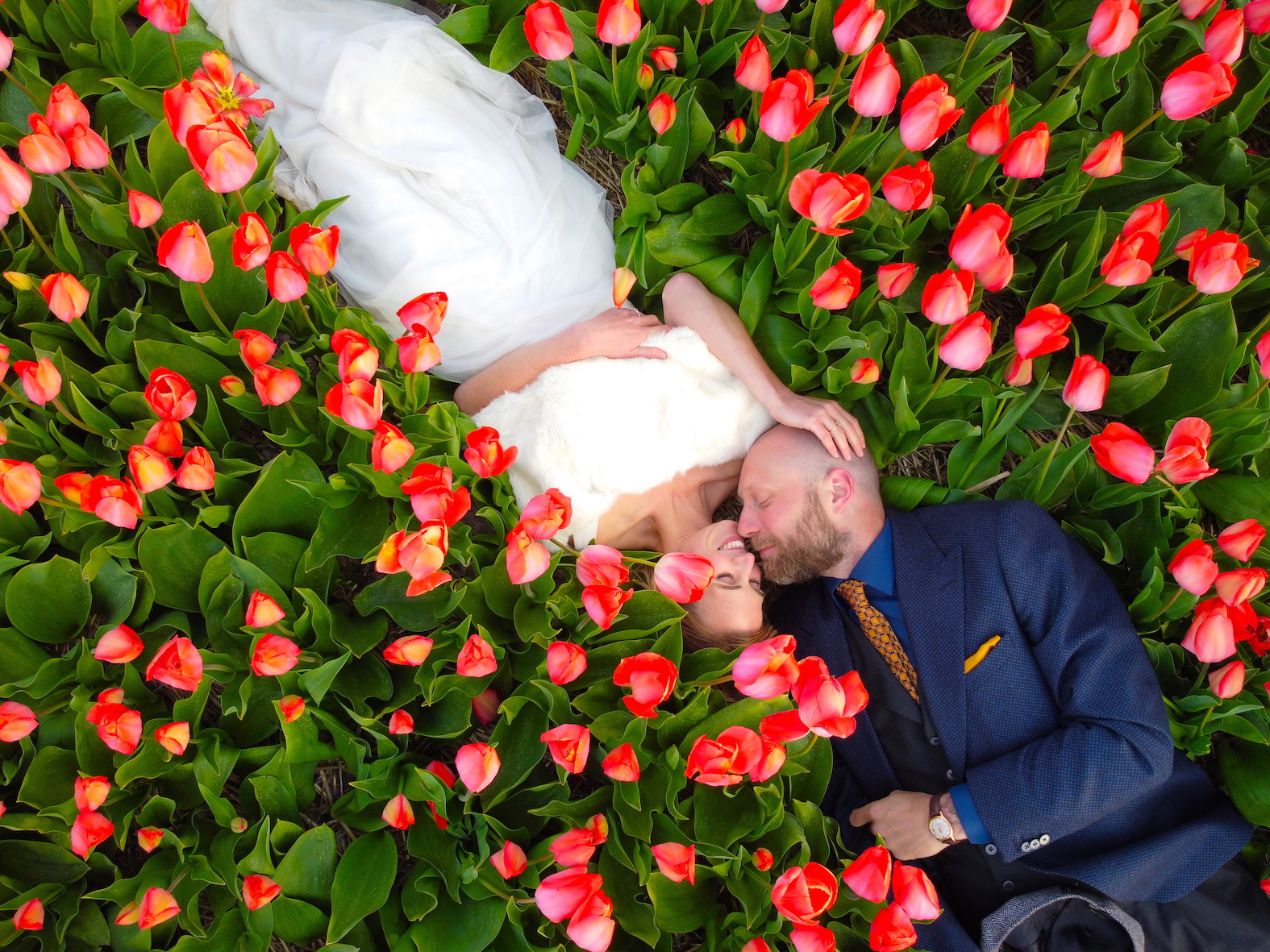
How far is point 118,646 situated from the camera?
140cm

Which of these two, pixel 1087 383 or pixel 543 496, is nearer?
pixel 543 496

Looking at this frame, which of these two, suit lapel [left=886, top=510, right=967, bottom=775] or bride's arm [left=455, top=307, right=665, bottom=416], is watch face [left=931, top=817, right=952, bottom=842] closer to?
suit lapel [left=886, top=510, right=967, bottom=775]

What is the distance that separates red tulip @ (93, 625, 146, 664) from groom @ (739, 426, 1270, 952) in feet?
4.03

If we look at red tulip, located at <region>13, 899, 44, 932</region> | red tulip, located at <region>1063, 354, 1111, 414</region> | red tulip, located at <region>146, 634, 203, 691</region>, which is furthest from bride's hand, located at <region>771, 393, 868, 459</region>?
red tulip, located at <region>13, 899, 44, 932</region>

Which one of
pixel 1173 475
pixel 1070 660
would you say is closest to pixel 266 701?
pixel 1070 660

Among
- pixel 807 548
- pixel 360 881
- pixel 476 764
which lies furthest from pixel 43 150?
pixel 807 548

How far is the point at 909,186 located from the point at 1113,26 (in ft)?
1.53

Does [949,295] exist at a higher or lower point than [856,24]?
lower

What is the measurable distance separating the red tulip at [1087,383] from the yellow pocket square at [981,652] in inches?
21.1

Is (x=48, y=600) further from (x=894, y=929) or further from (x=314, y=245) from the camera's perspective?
(x=894, y=929)

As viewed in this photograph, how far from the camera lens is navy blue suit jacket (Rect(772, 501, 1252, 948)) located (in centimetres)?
174

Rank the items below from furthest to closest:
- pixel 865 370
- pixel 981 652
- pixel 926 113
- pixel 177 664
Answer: pixel 981 652 < pixel 865 370 < pixel 926 113 < pixel 177 664

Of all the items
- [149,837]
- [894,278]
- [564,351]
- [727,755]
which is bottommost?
[149,837]

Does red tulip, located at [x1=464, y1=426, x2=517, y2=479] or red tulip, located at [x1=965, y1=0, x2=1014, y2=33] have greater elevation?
red tulip, located at [x1=965, y1=0, x2=1014, y2=33]
